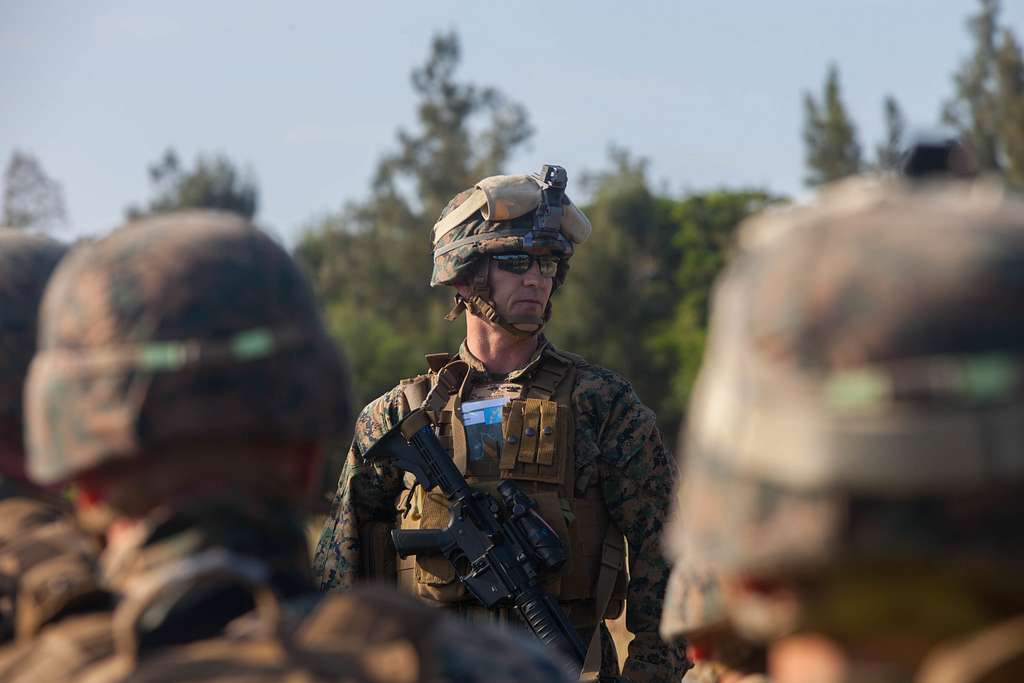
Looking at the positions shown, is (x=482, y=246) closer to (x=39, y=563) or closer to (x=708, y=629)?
(x=708, y=629)

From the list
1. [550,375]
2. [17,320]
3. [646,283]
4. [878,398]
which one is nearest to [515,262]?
[550,375]

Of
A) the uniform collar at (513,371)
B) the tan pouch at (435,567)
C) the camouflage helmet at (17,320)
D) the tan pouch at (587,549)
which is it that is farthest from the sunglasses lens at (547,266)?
the camouflage helmet at (17,320)

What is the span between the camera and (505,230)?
6.47 metres

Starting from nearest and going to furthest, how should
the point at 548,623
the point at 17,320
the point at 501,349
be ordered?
the point at 17,320, the point at 548,623, the point at 501,349

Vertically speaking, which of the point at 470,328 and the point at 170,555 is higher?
the point at 170,555

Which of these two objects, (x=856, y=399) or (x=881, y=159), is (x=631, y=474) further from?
(x=881, y=159)

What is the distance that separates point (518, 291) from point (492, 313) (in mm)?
143

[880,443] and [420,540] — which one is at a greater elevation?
[880,443]

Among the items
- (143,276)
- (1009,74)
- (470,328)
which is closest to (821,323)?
(143,276)

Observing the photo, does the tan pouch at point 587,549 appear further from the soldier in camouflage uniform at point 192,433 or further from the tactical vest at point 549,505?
the soldier in camouflage uniform at point 192,433

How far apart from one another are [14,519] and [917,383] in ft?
6.55

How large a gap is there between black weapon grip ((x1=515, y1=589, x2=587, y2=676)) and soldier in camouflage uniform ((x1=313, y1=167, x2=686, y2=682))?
0.09m

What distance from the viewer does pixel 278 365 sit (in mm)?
2314

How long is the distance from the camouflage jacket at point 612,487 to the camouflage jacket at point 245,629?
3.77m
